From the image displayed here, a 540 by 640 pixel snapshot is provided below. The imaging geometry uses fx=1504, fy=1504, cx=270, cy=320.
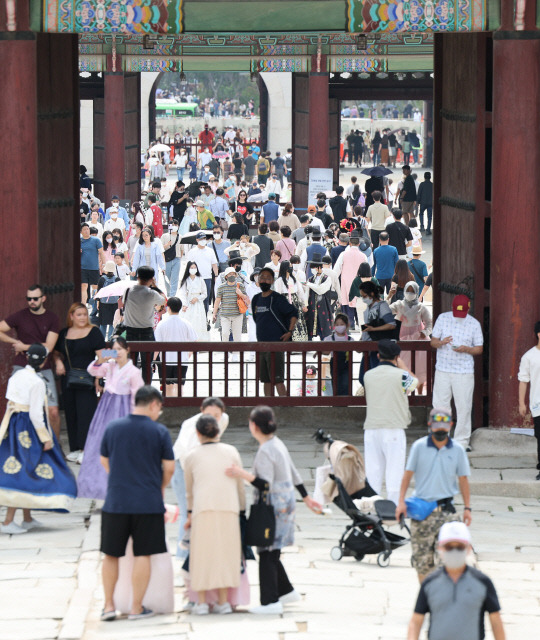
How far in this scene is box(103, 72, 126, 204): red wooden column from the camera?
31.9 metres

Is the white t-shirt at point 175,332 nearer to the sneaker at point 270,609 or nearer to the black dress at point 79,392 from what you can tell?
the black dress at point 79,392

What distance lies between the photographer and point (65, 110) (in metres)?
15.0

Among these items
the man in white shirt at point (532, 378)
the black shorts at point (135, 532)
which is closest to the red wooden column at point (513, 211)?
the man in white shirt at point (532, 378)

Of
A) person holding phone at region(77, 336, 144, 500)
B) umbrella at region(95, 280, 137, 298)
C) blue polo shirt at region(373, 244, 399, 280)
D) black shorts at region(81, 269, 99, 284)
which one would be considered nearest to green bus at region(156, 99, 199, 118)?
black shorts at region(81, 269, 99, 284)

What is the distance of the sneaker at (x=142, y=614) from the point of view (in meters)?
8.93

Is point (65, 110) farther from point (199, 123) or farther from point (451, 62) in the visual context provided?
point (199, 123)

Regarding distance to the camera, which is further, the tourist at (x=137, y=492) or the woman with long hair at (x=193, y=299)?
the woman with long hair at (x=193, y=299)

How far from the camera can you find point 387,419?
11.3 meters

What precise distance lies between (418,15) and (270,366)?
367 centimetres

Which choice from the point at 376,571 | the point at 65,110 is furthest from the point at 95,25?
the point at 376,571

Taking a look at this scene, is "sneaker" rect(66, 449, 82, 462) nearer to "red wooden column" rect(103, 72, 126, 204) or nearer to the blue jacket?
the blue jacket

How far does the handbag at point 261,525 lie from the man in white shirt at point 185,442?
493mm

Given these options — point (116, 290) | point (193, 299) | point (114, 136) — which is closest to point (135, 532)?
point (116, 290)

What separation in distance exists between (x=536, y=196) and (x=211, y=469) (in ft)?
17.9
